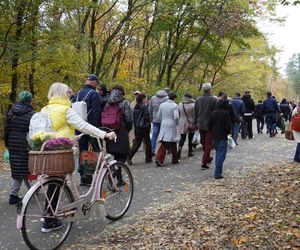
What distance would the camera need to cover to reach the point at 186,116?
38.2 ft

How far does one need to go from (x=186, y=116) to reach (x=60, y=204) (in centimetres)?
718

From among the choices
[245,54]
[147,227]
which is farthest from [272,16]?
[147,227]

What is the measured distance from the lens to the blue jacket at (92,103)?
24.7ft

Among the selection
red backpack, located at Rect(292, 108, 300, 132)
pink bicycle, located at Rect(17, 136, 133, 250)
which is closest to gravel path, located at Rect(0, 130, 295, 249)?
pink bicycle, located at Rect(17, 136, 133, 250)

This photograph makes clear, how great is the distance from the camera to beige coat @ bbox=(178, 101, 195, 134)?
11.6 m

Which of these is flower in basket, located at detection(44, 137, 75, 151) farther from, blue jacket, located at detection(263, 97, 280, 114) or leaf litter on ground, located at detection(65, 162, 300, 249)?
blue jacket, located at detection(263, 97, 280, 114)

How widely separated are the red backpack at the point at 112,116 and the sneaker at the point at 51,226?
112 inches

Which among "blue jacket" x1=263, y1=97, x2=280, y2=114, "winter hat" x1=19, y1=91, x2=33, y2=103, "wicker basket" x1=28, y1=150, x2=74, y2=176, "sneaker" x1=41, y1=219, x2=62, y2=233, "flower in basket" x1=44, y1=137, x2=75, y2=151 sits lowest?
"sneaker" x1=41, y1=219, x2=62, y2=233

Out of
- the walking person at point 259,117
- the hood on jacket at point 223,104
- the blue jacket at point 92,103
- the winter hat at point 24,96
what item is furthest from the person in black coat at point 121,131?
the walking person at point 259,117

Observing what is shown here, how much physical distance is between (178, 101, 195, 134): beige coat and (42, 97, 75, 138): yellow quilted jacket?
6.68 metres

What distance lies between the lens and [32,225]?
16.1 feet

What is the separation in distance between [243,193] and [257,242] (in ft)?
8.87

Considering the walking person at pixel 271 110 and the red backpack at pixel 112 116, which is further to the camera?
the walking person at pixel 271 110

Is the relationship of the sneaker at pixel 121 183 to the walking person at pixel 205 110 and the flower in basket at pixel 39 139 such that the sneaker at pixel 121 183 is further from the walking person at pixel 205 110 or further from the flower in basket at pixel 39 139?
the walking person at pixel 205 110
